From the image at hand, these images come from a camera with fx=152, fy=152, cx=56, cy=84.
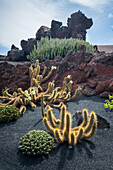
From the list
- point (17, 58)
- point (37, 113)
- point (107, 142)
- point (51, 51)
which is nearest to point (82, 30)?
point (51, 51)

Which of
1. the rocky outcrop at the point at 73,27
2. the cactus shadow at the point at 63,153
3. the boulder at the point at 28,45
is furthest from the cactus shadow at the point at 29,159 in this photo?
the rocky outcrop at the point at 73,27

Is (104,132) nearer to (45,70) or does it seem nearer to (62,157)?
(62,157)

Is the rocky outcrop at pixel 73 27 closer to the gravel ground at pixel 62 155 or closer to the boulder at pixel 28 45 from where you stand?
the boulder at pixel 28 45

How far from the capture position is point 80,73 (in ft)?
20.1

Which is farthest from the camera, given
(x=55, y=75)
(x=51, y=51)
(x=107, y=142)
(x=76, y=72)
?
(x=51, y=51)

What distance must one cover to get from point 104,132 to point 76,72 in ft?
10.8

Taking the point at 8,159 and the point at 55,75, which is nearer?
A: the point at 8,159

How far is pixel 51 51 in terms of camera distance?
29.0 feet

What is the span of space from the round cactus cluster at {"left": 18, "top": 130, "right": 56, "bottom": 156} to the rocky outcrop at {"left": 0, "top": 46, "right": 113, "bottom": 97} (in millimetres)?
3022

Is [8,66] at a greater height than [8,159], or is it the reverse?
[8,66]

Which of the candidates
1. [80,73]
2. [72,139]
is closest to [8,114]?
[72,139]

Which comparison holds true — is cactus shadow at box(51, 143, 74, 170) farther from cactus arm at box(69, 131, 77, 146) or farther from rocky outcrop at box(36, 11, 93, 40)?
rocky outcrop at box(36, 11, 93, 40)

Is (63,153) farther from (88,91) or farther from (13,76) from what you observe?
(13,76)

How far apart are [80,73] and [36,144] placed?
13.2ft
